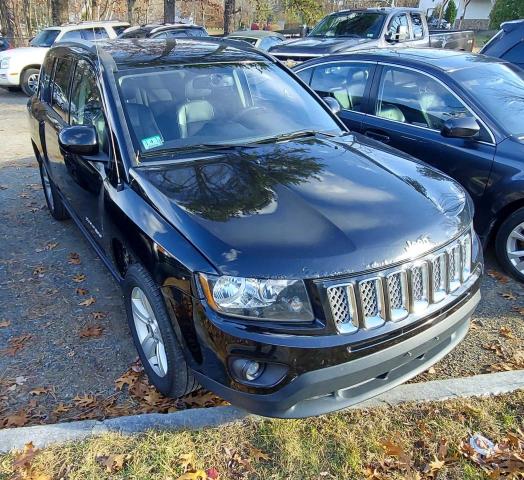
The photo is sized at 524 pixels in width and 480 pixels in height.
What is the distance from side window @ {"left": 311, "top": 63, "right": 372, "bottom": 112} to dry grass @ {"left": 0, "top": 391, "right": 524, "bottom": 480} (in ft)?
11.5

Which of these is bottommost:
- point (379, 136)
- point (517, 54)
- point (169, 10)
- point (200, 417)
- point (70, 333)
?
point (70, 333)

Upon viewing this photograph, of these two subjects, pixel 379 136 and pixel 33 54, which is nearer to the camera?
pixel 379 136

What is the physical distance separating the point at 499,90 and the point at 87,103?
3.66 metres

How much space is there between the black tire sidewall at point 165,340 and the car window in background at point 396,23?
1029cm

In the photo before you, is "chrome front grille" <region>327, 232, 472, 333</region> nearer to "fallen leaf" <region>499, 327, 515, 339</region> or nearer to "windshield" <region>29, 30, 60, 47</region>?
"fallen leaf" <region>499, 327, 515, 339</region>

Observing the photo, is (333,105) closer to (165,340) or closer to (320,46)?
(165,340)

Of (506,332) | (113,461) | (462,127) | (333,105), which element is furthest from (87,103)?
(506,332)

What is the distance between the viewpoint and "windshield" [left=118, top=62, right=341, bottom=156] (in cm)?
322

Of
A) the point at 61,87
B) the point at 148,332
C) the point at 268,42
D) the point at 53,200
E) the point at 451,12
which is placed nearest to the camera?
the point at 148,332

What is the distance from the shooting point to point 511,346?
3461 millimetres

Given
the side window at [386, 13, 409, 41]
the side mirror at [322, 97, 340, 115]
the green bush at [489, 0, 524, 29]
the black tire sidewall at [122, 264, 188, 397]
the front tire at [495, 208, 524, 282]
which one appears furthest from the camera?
the green bush at [489, 0, 524, 29]

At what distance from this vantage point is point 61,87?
445 cm

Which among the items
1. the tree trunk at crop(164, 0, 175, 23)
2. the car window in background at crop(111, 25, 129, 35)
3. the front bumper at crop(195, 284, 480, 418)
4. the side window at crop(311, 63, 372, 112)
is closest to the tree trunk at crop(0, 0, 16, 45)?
the tree trunk at crop(164, 0, 175, 23)

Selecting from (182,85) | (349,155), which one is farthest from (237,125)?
(349,155)
